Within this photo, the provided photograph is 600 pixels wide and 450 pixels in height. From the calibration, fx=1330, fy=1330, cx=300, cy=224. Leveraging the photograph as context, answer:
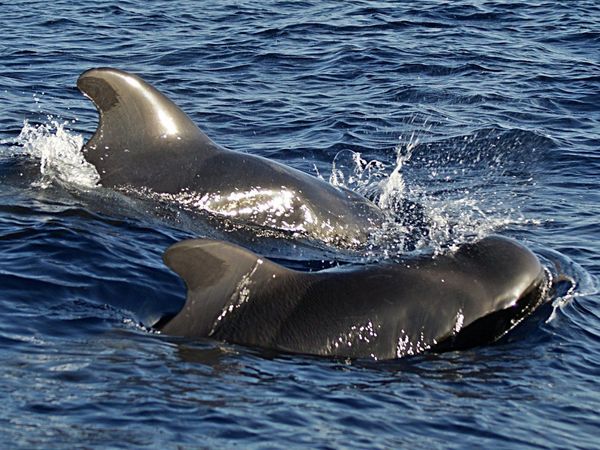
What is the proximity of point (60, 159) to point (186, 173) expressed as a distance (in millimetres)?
1438

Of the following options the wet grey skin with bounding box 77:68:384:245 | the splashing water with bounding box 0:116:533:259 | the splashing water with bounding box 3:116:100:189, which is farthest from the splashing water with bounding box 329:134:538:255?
the splashing water with bounding box 3:116:100:189

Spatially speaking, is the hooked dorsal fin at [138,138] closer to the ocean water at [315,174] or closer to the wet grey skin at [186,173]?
the wet grey skin at [186,173]

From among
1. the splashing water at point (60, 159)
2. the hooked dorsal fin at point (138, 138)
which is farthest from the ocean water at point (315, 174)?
Result: the hooked dorsal fin at point (138, 138)

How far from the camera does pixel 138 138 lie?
41.2 feet

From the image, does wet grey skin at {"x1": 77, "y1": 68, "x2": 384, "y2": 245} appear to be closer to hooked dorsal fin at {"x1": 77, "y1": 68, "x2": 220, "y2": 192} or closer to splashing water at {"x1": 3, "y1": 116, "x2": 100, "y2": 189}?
hooked dorsal fin at {"x1": 77, "y1": 68, "x2": 220, "y2": 192}

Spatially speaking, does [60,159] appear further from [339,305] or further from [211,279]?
[339,305]

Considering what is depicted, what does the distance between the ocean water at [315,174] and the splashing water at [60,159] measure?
3cm

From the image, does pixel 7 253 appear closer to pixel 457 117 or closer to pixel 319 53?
pixel 457 117

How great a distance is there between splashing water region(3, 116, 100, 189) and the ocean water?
3cm

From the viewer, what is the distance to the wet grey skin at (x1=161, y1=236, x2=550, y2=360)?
902cm

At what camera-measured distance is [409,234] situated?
12742 millimetres

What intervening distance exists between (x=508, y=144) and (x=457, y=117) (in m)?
1.42

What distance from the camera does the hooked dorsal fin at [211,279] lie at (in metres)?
8.89

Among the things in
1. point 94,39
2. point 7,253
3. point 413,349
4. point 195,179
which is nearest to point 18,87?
point 94,39
